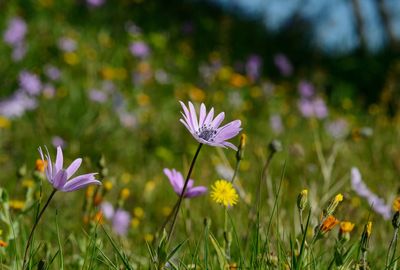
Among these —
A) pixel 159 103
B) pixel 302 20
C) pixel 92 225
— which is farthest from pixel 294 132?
pixel 302 20

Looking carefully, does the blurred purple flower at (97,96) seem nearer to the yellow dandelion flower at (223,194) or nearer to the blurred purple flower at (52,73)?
the blurred purple flower at (52,73)

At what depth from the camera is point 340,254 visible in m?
1.33

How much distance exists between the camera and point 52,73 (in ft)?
13.9

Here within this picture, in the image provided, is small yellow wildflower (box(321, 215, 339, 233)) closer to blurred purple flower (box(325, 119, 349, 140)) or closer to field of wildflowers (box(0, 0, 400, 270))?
field of wildflowers (box(0, 0, 400, 270))

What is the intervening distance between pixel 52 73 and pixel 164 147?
964 mm

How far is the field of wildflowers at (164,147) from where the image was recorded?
1749 millimetres

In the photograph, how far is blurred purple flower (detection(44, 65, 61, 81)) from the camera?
4.23m

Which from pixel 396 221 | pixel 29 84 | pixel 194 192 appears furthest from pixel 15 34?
pixel 396 221

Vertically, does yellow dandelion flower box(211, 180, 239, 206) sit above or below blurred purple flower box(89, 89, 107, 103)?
below

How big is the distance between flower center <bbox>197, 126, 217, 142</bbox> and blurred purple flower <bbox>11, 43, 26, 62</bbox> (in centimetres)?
306

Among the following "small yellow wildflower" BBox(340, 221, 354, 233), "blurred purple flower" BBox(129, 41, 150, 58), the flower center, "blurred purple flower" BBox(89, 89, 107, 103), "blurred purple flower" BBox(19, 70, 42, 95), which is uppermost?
"blurred purple flower" BBox(129, 41, 150, 58)

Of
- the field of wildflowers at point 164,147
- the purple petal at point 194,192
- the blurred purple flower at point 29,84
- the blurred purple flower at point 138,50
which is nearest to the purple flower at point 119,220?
the field of wildflowers at point 164,147

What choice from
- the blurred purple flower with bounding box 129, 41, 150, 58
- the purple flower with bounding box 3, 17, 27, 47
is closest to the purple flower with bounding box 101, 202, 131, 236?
the purple flower with bounding box 3, 17, 27, 47

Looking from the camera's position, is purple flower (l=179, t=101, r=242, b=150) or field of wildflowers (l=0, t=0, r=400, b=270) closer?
purple flower (l=179, t=101, r=242, b=150)
